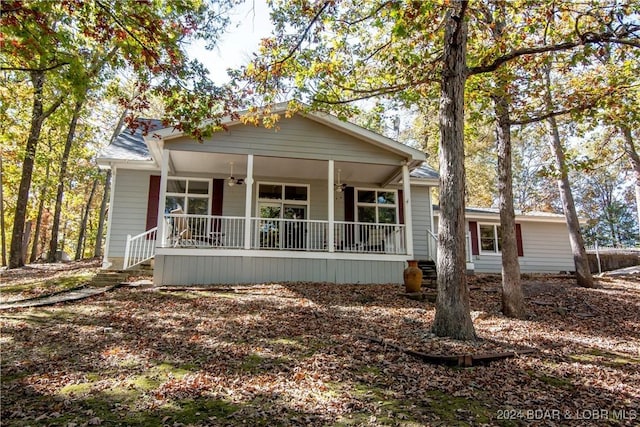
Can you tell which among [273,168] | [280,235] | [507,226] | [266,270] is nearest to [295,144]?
[273,168]

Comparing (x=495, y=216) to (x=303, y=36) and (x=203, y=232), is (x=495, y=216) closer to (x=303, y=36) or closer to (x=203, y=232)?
(x=203, y=232)

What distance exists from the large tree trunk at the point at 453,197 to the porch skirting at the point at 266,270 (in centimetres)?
469

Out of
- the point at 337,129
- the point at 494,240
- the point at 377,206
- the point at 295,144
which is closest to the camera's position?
the point at 295,144

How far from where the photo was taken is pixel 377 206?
1238 cm

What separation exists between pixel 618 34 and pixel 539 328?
4.54 meters

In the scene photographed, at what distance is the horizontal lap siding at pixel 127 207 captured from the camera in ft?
34.4

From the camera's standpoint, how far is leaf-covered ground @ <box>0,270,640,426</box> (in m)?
3.07

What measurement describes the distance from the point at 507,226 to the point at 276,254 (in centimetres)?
526

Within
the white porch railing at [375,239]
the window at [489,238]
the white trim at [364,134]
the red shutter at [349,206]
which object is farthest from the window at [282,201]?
the window at [489,238]

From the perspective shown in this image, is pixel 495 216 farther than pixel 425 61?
Yes

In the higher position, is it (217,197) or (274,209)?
(217,197)

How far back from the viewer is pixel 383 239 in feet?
35.8

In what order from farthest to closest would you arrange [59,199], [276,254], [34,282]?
1. [59,199]
2. [276,254]
3. [34,282]

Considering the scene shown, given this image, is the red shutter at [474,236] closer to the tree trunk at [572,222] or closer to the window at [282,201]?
the tree trunk at [572,222]
